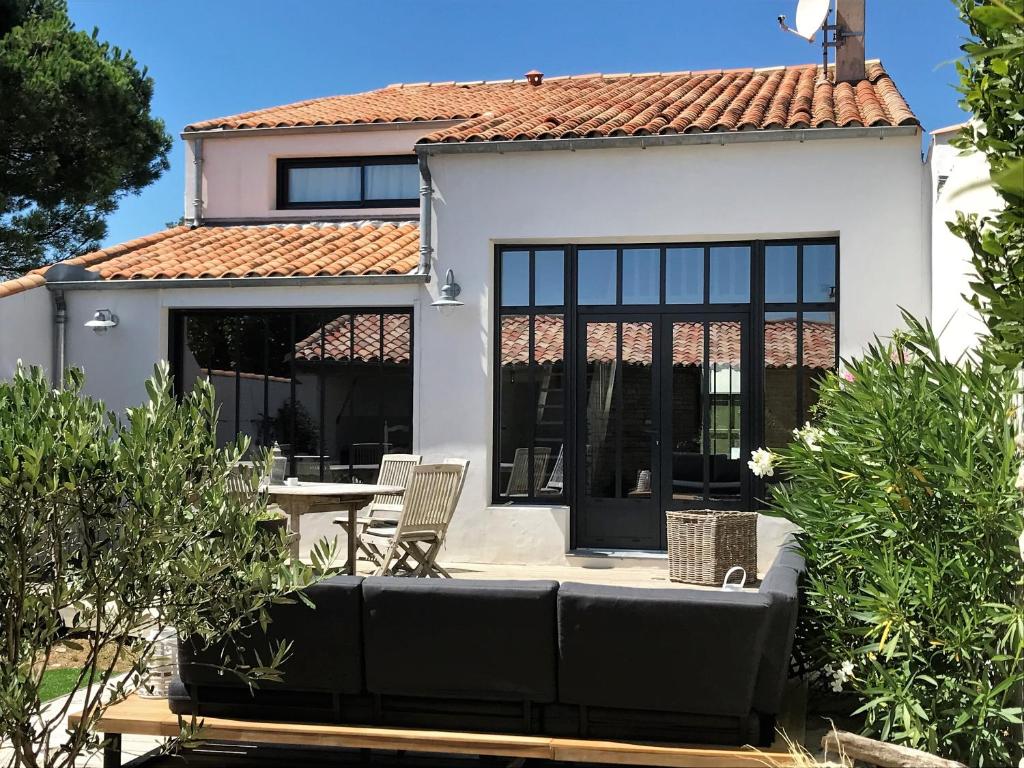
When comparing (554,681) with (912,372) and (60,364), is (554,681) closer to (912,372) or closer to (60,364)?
(912,372)

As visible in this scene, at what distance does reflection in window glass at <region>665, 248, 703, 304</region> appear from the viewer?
417 inches

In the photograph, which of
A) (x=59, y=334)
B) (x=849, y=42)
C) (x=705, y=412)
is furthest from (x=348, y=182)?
(x=849, y=42)

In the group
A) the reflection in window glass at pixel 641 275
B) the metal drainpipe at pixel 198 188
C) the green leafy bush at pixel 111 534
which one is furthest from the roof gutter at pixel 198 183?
the green leafy bush at pixel 111 534

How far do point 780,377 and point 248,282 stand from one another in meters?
5.60

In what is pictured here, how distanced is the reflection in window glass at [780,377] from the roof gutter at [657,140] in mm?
1698

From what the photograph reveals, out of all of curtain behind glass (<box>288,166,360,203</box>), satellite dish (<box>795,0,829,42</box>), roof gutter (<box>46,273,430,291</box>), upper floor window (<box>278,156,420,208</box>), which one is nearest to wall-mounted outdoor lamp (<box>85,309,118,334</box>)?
roof gutter (<box>46,273,430,291</box>)

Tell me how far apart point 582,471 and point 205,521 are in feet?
22.9

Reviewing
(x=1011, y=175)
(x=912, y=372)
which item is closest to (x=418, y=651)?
(x=912, y=372)

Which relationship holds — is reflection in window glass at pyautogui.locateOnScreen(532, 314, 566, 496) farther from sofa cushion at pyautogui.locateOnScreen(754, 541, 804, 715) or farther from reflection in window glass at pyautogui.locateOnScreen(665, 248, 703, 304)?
sofa cushion at pyautogui.locateOnScreen(754, 541, 804, 715)

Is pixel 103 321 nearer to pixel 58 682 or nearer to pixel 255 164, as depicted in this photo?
pixel 255 164

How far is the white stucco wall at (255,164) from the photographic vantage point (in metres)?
14.0

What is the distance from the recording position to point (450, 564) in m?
10.8

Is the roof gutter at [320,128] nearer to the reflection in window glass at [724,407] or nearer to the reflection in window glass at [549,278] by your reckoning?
the reflection in window glass at [549,278]

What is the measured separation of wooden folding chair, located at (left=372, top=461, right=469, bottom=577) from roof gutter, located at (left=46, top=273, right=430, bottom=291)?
277cm
